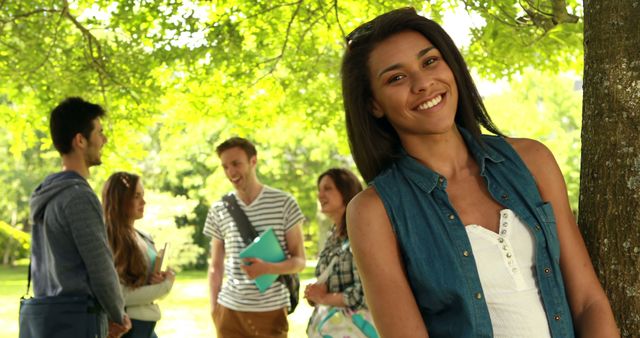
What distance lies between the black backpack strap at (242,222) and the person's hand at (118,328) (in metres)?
1.77

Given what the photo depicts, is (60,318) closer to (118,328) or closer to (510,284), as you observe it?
(118,328)

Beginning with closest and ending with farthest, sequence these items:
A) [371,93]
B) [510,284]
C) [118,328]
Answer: [510,284] < [371,93] < [118,328]

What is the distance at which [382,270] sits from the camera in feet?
8.10

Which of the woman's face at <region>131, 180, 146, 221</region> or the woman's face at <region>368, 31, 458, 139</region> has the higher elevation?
the woman's face at <region>368, 31, 458, 139</region>

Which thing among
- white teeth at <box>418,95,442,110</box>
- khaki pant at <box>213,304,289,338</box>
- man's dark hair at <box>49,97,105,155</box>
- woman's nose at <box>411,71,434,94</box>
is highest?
man's dark hair at <box>49,97,105,155</box>

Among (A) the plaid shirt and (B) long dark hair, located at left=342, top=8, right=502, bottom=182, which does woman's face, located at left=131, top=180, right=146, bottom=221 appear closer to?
(A) the plaid shirt

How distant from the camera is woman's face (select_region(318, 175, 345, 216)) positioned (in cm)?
616

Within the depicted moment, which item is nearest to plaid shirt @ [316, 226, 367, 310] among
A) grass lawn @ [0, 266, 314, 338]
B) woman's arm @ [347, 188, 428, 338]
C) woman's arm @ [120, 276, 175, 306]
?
woman's arm @ [120, 276, 175, 306]

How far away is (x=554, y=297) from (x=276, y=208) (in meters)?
4.55

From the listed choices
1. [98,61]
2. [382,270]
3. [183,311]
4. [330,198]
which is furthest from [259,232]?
[183,311]

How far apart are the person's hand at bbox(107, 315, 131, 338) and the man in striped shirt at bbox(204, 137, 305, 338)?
148cm

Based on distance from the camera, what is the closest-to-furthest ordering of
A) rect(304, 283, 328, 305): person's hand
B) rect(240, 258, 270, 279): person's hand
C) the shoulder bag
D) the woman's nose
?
the woman's nose, the shoulder bag, rect(304, 283, 328, 305): person's hand, rect(240, 258, 270, 279): person's hand

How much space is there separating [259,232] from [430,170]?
4.39 metres

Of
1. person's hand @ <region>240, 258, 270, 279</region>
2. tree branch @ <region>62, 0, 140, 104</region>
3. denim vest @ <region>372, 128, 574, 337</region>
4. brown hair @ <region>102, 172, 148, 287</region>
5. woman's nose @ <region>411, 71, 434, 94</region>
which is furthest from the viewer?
tree branch @ <region>62, 0, 140, 104</region>
